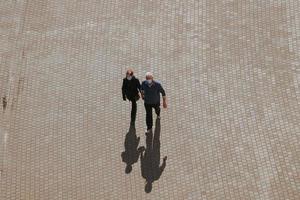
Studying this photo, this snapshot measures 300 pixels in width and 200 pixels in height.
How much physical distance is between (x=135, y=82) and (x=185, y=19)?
10.7ft

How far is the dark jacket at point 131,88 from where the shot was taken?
1119 centimetres

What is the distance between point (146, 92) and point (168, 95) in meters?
1.34

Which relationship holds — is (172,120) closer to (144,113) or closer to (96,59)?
(144,113)

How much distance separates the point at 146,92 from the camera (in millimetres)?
11109

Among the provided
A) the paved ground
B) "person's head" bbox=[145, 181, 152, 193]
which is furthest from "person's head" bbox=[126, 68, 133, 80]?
"person's head" bbox=[145, 181, 152, 193]

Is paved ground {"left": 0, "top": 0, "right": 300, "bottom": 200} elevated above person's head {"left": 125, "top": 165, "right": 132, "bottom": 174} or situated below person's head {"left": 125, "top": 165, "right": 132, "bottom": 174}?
above

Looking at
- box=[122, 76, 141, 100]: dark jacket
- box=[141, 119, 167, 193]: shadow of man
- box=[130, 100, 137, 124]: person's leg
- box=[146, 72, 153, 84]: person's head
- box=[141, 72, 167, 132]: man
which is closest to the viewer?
box=[146, 72, 153, 84]: person's head

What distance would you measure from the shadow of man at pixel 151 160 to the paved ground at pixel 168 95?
4.7 inches

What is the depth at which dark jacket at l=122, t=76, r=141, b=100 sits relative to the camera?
11188 mm

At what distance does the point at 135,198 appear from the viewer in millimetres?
10742

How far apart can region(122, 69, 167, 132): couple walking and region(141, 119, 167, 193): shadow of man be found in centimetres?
21

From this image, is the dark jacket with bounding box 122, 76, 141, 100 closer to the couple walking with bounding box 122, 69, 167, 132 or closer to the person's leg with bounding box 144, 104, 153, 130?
the couple walking with bounding box 122, 69, 167, 132

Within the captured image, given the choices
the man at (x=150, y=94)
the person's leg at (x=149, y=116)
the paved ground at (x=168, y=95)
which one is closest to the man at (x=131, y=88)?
the man at (x=150, y=94)

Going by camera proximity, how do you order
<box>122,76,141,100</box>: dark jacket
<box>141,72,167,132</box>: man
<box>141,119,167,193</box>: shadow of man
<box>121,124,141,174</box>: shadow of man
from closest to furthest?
<box>141,72,167,132</box>: man < <box>141,119,167,193</box>: shadow of man < <box>122,76,141,100</box>: dark jacket < <box>121,124,141,174</box>: shadow of man
